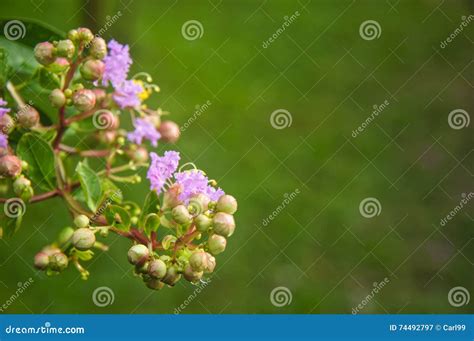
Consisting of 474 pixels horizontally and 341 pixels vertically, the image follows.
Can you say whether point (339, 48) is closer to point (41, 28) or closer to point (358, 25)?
point (358, 25)

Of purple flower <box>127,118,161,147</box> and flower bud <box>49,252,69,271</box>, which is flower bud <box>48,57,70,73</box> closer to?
purple flower <box>127,118,161,147</box>

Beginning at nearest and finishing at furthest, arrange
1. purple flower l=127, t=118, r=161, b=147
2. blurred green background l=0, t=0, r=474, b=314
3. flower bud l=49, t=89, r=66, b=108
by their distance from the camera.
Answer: flower bud l=49, t=89, r=66, b=108 → purple flower l=127, t=118, r=161, b=147 → blurred green background l=0, t=0, r=474, b=314

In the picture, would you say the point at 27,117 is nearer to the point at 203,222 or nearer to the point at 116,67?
the point at 116,67

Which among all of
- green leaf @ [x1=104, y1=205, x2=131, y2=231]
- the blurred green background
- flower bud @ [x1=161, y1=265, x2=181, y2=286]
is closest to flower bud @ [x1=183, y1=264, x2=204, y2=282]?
flower bud @ [x1=161, y1=265, x2=181, y2=286]

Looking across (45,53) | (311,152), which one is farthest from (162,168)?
(311,152)

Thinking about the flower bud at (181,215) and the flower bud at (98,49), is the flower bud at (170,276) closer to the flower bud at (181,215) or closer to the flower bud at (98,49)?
the flower bud at (181,215)

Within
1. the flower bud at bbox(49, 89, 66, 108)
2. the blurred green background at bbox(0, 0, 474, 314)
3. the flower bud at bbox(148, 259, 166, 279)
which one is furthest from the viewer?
the blurred green background at bbox(0, 0, 474, 314)

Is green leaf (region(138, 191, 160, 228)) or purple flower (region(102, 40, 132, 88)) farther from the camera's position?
purple flower (region(102, 40, 132, 88))
